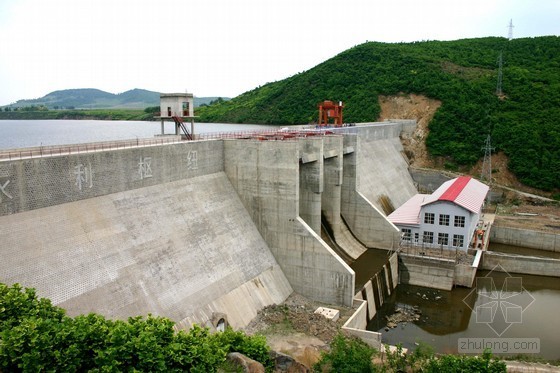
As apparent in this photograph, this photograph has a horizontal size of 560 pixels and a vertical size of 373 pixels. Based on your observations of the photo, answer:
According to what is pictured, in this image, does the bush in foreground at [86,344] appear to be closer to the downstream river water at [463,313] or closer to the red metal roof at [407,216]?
the downstream river water at [463,313]

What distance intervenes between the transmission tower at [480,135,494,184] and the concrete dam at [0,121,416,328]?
27.6 meters

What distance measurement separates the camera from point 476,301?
33.0 m

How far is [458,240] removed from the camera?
37.1 m

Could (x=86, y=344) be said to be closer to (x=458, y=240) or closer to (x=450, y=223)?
(x=450, y=223)

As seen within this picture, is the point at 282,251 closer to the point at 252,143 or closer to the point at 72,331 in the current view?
the point at 252,143

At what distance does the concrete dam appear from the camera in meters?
19.4

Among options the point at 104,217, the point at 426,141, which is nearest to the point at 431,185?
the point at 426,141

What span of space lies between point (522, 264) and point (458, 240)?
5631 mm

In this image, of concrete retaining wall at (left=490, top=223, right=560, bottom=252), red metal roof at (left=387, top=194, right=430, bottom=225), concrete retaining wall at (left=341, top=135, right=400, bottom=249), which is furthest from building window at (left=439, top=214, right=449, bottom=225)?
concrete retaining wall at (left=490, top=223, right=560, bottom=252)

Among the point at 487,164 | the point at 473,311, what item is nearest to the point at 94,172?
the point at 473,311

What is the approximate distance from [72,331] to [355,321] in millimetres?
17046

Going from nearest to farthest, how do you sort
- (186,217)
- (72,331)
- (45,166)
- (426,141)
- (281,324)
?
(72,331) < (45,166) < (281,324) < (186,217) < (426,141)

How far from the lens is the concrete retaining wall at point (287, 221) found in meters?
28.4

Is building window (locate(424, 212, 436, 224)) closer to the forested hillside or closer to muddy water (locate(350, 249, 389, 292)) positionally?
muddy water (locate(350, 249, 389, 292))
